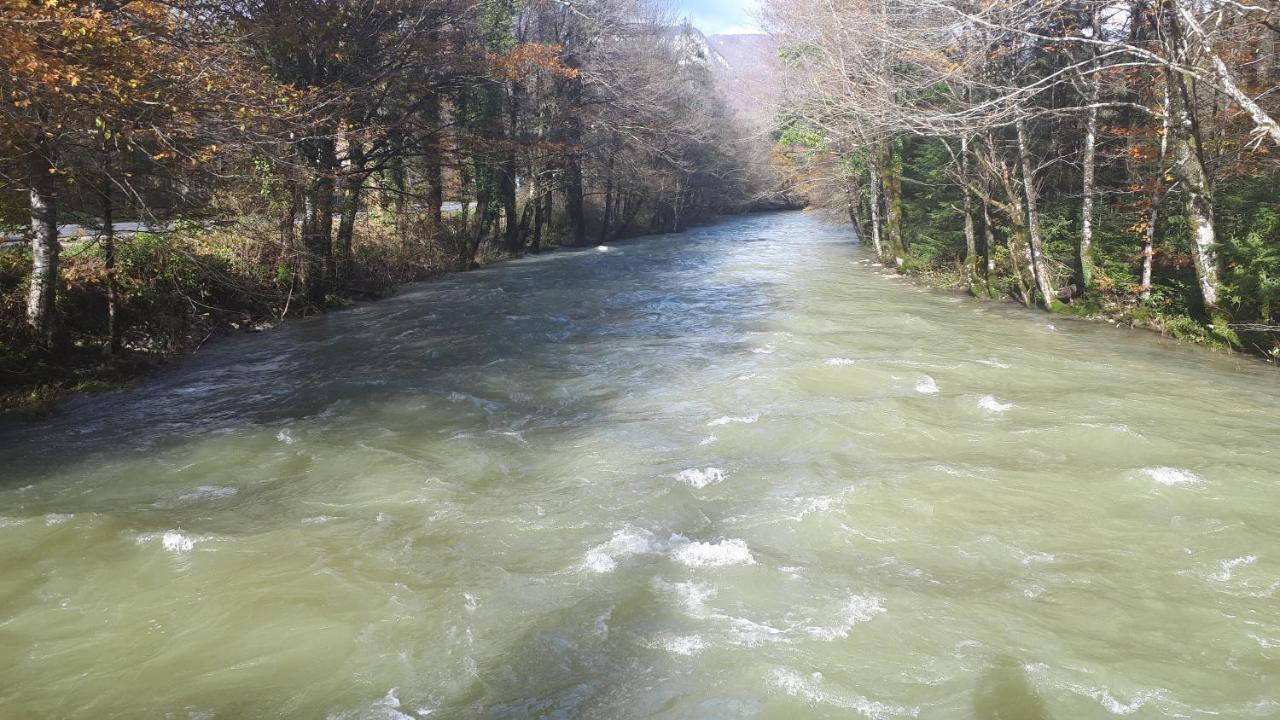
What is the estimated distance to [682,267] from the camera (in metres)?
24.3

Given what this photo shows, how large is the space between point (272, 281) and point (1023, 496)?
14.0 meters

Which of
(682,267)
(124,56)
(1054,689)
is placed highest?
(124,56)

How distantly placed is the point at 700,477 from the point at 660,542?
1212mm

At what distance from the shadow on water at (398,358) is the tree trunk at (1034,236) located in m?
5.25

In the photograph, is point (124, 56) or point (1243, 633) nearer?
point (1243, 633)

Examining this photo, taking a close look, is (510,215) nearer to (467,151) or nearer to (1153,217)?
(467,151)

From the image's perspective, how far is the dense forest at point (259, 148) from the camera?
25.3 feet

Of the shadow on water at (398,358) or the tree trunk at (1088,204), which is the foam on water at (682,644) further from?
the tree trunk at (1088,204)

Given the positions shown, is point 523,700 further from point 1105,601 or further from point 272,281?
point 272,281

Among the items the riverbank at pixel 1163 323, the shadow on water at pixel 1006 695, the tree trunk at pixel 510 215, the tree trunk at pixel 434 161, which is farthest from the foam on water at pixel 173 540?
the tree trunk at pixel 510 215

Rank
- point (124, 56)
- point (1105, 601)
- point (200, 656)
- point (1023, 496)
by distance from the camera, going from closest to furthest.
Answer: point (200, 656)
point (1105, 601)
point (1023, 496)
point (124, 56)

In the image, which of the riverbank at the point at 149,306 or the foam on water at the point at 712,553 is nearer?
the foam on water at the point at 712,553

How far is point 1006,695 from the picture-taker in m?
3.71

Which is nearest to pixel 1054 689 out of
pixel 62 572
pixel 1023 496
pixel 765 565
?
pixel 765 565
